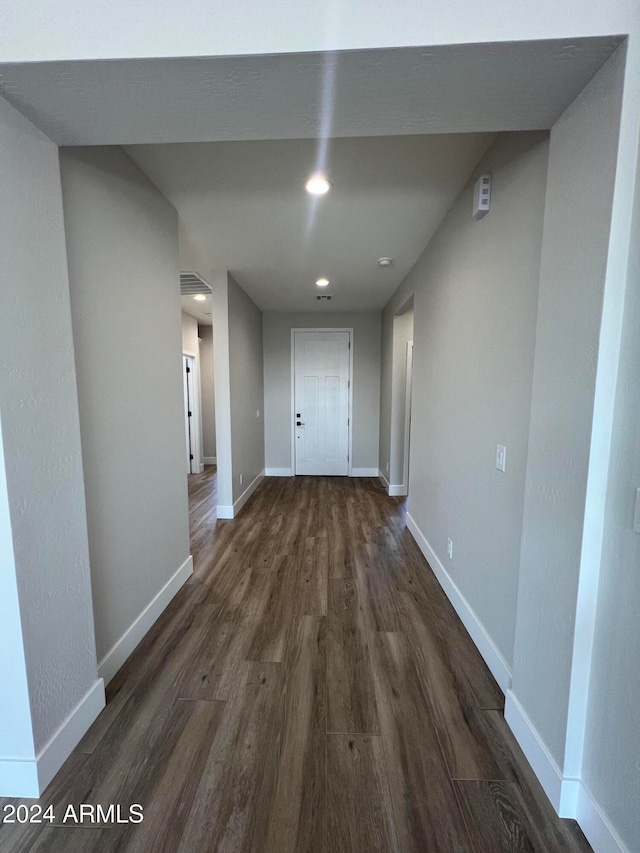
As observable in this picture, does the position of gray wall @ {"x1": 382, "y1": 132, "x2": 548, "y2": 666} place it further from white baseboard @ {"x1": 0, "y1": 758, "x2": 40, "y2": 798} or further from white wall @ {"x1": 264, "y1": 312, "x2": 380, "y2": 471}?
white wall @ {"x1": 264, "y1": 312, "x2": 380, "y2": 471}

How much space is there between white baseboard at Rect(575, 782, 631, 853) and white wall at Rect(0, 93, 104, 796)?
66.9 inches

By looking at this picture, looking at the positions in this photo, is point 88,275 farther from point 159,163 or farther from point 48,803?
point 48,803

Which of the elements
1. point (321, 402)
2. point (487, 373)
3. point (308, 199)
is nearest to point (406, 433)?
point (321, 402)

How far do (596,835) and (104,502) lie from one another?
2021 mm

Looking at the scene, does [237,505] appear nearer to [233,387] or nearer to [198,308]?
[233,387]

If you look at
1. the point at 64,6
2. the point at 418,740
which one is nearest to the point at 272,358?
the point at 64,6

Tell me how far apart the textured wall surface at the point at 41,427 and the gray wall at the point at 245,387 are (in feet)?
7.31

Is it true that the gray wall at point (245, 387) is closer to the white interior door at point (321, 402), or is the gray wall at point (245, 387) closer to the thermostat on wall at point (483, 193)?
the white interior door at point (321, 402)

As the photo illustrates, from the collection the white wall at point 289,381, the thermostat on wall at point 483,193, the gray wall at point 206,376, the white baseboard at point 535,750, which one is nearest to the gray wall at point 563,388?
the white baseboard at point 535,750

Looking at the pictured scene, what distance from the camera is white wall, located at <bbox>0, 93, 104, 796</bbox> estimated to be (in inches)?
39.9

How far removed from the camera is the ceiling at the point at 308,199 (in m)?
1.65

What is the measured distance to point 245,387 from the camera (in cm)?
409

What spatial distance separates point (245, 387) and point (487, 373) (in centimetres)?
299

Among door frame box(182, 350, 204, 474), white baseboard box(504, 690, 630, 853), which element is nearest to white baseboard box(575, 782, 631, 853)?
white baseboard box(504, 690, 630, 853)
